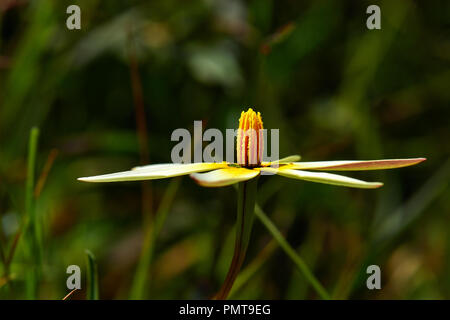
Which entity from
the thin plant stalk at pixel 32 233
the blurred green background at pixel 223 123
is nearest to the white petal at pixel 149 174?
the thin plant stalk at pixel 32 233

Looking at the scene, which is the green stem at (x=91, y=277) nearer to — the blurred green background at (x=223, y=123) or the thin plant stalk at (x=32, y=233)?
the thin plant stalk at (x=32, y=233)

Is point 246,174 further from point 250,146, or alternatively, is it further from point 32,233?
point 32,233

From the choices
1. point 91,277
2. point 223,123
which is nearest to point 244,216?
point 91,277

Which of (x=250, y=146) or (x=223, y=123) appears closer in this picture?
(x=250, y=146)

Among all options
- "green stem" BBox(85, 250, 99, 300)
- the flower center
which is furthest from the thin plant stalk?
the flower center

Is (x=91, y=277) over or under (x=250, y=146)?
under

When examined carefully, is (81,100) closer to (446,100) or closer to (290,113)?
(290,113)
